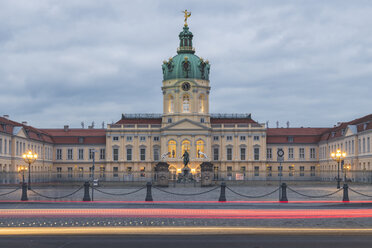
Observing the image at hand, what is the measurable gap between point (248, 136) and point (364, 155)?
97.7ft

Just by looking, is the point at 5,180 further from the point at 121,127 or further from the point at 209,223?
the point at 209,223

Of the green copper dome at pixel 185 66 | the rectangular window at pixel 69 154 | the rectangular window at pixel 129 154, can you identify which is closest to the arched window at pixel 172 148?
the rectangular window at pixel 129 154

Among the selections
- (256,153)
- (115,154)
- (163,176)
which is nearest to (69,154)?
(115,154)

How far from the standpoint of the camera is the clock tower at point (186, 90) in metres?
107

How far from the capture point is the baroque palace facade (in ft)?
343

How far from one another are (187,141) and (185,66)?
1550cm

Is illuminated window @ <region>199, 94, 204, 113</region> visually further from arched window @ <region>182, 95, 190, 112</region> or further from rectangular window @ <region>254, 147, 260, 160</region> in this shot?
rectangular window @ <region>254, 147, 260, 160</region>

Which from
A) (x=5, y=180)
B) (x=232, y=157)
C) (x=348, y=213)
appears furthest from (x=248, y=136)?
(x=348, y=213)

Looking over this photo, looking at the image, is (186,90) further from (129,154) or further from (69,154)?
(69,154)

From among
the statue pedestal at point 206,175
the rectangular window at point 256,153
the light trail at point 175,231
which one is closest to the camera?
the light trail at point 175,231

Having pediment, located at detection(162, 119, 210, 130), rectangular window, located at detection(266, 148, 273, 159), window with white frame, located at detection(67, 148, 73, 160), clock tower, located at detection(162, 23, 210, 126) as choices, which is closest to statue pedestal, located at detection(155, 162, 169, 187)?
pediment, located at detection(162, 119, 210, 130)

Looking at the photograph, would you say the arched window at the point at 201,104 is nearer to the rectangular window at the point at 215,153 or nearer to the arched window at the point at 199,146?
the arched window at the point at 199,146

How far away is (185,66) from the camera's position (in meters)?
107

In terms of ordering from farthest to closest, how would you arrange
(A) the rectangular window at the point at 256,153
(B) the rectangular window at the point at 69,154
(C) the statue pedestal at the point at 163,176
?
1. (B) the rectangular window at the point at 69,154
2. (A) the rectangular window at the point at 256,153
3. (C) the statue pedestal at the point at 163,176
